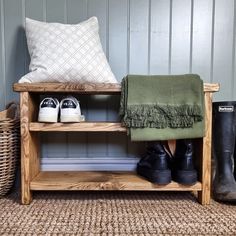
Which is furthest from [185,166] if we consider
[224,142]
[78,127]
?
[78,127]

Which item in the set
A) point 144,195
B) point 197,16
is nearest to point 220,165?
point 144,195

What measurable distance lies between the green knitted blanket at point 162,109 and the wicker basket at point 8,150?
18.3 inches

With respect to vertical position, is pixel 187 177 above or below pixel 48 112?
below

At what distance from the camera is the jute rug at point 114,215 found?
854 mm

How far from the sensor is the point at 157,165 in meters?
1.09

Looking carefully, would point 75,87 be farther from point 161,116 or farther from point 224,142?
point 224,142

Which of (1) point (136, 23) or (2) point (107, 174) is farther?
(1) point (136, 23)

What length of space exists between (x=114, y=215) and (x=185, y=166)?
334 millimetres

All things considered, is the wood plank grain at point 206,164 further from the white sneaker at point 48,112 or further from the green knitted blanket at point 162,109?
the white sneaker at point 48,112

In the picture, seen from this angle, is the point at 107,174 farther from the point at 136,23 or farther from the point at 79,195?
the point at 136,23

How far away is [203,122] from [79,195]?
61 cm

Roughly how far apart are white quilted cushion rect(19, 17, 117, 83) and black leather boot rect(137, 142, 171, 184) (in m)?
0.34

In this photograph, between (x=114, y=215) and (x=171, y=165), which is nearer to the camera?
(x=114, y=215)

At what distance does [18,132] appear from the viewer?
3.88 feet
